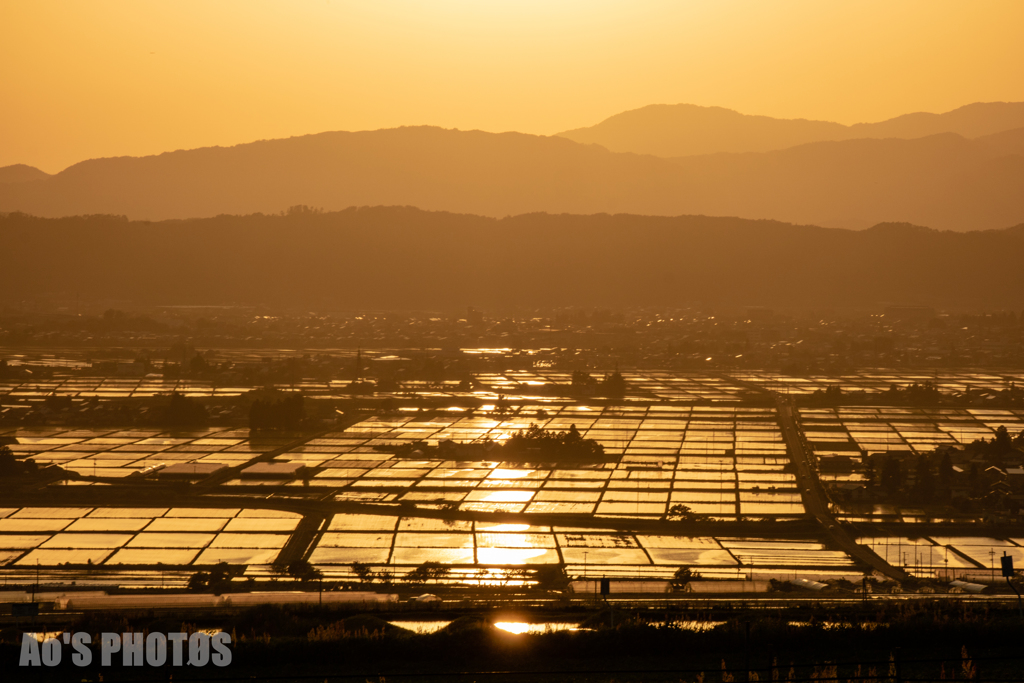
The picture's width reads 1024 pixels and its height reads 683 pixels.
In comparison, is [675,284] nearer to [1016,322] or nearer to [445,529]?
[1016,322]

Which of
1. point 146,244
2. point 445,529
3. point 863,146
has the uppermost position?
point 863,146

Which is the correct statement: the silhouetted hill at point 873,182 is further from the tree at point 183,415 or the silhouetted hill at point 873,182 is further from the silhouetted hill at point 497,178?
the tree at point 183,415

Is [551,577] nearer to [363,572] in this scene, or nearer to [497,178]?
[363,572]

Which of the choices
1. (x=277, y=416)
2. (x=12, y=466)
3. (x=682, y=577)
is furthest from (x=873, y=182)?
(x=682, y=577)

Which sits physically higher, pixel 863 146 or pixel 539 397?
pixel 863 146

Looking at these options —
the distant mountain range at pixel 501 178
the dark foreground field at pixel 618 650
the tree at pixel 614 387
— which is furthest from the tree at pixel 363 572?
the distant mountain range at pixel 501 178

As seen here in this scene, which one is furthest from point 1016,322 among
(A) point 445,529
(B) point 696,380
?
(A) point 445,529
